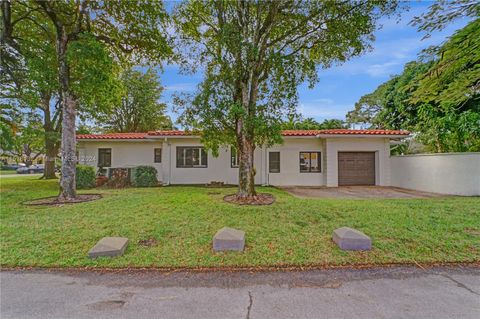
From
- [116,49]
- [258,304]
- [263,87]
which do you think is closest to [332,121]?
[263,87]

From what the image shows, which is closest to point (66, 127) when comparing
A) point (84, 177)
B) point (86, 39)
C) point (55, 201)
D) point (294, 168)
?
point (55, 201)

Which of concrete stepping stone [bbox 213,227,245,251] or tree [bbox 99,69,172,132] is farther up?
tree [bbox 99,69,172,132]

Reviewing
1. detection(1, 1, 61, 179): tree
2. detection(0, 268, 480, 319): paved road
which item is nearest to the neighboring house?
detection(1, 1, 61, 179): tree

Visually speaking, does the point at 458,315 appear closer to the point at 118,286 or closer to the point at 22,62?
the point at 118,286

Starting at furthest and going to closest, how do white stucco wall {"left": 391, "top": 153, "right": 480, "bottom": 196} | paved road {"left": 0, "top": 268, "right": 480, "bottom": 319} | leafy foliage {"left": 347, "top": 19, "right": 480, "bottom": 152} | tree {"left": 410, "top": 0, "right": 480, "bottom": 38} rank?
1. white stucco wall {"left": 391, "top": 153, "right": 480, "bottom": 196}
2. leafy foliage {"left": 347, "top": 19, "right": 480, "bottom": 152}
3. tree {"left": 410, "top": 0, "right": 480, "bottom": 38}
4. paved road {"left": 0, "top": 268, "right": 480, "bottom": 319}

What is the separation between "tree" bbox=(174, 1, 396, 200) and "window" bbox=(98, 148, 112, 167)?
759 centimetres

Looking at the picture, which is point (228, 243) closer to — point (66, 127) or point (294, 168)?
point (66, 127)

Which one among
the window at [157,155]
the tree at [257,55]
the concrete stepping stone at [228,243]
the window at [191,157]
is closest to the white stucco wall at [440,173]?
the tree at [257,55]

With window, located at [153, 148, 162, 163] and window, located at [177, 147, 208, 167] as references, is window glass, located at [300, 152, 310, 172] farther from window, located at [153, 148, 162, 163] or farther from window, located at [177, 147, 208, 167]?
window, located at [153, 148, 162, 163]

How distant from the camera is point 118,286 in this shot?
124 inches

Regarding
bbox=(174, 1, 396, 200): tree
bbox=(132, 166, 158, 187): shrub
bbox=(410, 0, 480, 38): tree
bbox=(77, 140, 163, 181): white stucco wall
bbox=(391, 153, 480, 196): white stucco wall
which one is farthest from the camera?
bbox=(77, 140, 163, 181): white stucco wall

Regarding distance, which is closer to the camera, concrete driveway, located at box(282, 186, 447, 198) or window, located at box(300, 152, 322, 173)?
concrete driveway, located at box(282, 186, 447, 198)

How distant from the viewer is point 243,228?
17.3ft

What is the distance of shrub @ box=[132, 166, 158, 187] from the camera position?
1170 cm
